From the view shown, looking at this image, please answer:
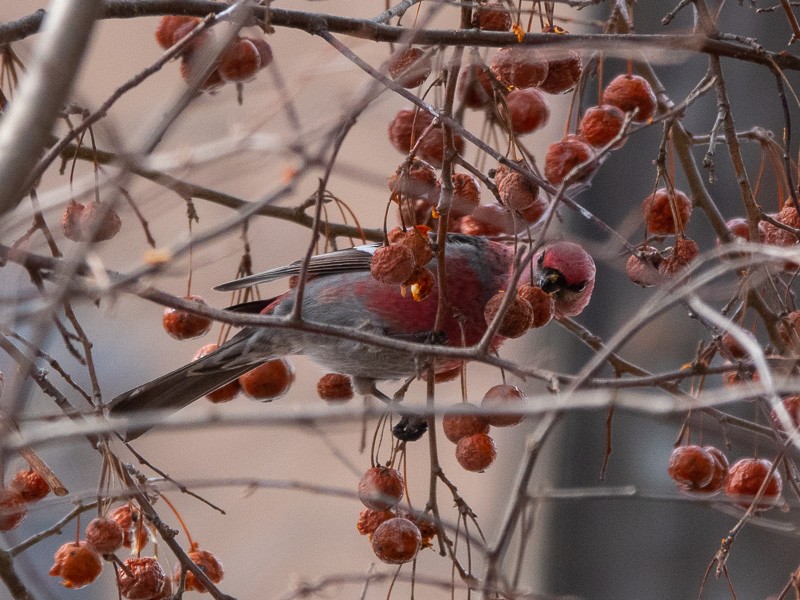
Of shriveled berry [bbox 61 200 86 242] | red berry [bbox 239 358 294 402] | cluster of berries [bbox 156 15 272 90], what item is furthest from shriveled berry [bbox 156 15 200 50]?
red berry [bbox 239 358 294 402]

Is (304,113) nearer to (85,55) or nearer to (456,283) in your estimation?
(85,55)

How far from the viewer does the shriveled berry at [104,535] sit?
72.4 inches

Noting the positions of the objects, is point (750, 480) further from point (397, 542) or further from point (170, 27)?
point (170, 27)

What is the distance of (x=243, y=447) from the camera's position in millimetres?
5078

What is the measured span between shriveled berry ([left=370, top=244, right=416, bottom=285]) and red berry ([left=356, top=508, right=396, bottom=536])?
48 cm

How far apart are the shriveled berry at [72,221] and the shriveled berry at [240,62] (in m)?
0.40

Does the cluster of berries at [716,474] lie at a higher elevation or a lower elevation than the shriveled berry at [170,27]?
lower

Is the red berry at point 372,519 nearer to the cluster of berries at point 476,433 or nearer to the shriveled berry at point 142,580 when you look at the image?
the cluster of berries at point 476,433

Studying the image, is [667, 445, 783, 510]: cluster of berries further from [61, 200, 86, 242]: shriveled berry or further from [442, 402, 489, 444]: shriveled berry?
[61, 200, 86, 242]: shriveled berry

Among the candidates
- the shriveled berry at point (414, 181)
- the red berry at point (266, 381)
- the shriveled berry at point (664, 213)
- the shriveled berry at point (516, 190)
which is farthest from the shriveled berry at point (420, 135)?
the red berry at point (266, 381)

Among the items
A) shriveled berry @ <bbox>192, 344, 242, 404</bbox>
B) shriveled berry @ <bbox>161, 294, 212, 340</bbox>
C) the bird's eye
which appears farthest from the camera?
shriveled berry @ <bbox>192, 344, 242, 404</bbox>

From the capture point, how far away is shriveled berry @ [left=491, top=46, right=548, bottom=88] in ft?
6.36

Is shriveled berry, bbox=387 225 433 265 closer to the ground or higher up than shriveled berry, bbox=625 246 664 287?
closer to the ground

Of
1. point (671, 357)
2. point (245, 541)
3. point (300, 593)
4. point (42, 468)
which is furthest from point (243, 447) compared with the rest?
point (300, 593)
